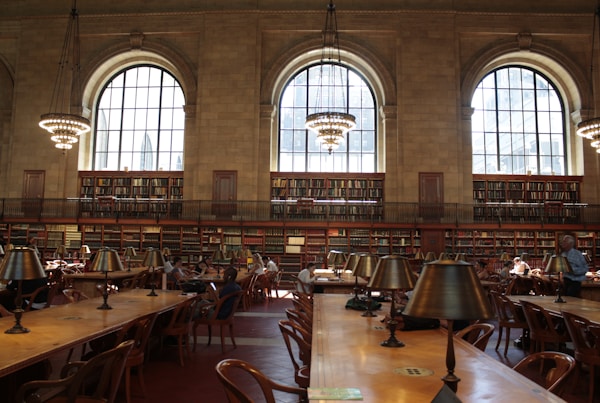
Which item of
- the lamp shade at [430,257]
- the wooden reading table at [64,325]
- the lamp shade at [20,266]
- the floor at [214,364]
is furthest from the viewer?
the lamp shade at [430,257]

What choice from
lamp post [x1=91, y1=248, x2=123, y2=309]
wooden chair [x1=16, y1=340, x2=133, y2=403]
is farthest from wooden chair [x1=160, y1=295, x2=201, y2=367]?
wooden chair [x1=16, y1=340, x2=133, y2=403]

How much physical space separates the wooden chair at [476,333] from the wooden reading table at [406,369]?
0.13m

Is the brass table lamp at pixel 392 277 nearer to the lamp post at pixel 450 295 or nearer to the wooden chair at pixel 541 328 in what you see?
the lamp post at pixel 450 295

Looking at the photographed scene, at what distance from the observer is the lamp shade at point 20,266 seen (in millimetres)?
3105

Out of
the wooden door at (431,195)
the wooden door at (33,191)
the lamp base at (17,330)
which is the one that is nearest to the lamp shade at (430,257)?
the wooden door at (431,195)

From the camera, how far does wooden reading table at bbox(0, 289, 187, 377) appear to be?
106 inches

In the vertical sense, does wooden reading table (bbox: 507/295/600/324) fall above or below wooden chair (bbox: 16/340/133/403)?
above

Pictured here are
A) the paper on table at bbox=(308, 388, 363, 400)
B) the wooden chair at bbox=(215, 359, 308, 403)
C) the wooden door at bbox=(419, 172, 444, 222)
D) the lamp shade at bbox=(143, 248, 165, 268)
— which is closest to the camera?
the paper on table at bbox=(308, 388, 363, 400)

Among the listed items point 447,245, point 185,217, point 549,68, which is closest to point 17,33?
point 185,217

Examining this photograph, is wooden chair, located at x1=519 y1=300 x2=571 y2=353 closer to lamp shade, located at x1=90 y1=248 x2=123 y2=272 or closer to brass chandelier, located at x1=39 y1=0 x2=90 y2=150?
lamp shade, located at x1=90 y1=248 x2=123 y2=272

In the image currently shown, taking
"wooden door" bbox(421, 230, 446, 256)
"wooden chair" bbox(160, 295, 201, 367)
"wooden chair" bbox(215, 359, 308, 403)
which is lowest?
"wooden chair" bbox(160, 295, 201, 367)

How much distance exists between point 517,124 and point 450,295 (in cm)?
1765

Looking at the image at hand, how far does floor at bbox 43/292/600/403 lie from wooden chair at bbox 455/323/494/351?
4.20 ft

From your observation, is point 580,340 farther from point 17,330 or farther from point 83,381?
point 17,330
